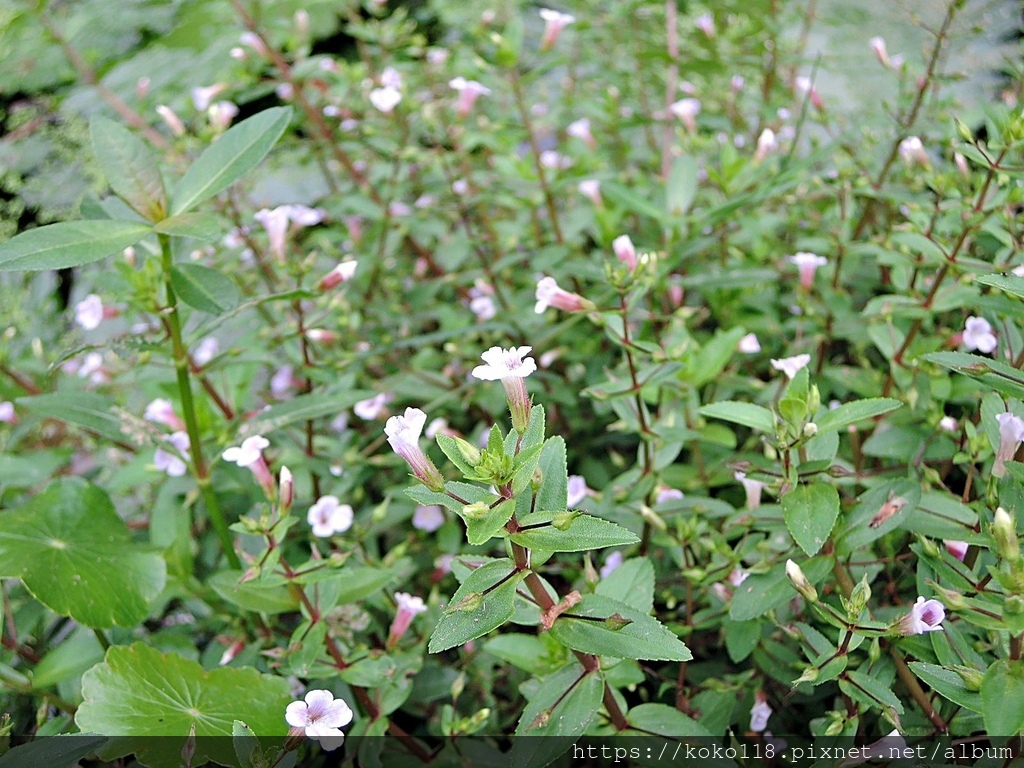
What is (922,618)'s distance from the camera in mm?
813

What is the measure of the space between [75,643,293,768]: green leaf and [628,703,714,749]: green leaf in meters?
0.43

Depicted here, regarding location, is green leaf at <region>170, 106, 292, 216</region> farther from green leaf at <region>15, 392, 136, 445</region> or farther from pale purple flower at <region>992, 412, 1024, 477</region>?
pale purple flower at <region>992, 412, 1024, 477</region>

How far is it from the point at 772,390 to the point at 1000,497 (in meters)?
0.47

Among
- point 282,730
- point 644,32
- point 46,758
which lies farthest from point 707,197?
point 46,758

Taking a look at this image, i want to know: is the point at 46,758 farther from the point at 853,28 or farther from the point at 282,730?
the point at 853,28

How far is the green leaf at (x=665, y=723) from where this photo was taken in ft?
2.95

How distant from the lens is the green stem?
102cm

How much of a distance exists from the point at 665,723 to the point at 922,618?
1.00ft

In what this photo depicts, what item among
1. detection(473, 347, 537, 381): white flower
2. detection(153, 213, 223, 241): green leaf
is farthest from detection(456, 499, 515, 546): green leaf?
detection(153, 213, 223, 241): green leaf

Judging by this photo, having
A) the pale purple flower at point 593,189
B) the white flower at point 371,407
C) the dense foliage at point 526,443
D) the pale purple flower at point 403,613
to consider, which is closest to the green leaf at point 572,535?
the dense foliage at point 526,443

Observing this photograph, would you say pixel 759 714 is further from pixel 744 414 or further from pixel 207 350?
pixel 207 350

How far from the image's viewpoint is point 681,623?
44.1 inches

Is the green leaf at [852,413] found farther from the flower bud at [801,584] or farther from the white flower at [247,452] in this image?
the white flower at [247,452]

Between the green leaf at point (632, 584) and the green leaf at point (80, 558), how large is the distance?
621mm
